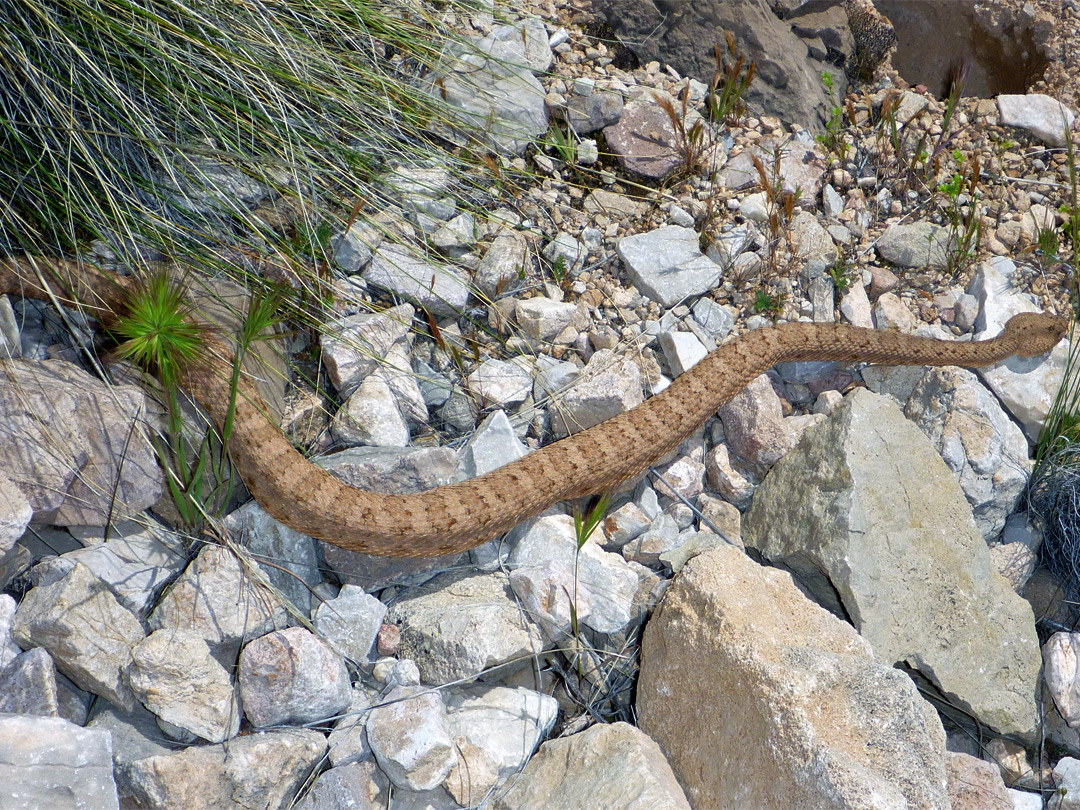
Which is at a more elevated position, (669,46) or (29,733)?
(669,46)

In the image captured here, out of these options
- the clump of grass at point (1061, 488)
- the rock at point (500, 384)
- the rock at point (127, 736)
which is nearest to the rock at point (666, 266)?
the rock at point (500, 384)

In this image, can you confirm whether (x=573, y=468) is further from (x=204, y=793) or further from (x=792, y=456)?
(x=204, y=793)

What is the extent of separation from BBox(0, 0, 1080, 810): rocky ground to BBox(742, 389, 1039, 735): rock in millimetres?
17

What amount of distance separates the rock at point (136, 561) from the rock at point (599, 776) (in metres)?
1.67

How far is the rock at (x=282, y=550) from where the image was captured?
3682 mm

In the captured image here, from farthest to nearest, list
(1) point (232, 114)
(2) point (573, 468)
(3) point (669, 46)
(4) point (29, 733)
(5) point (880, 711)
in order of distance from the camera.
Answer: (3) point (669, 46) → (2) point (573, 468) → (1) point (232, 114) → (5) point (880, 711) → (4) point (29, 733)

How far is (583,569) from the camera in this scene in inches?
154

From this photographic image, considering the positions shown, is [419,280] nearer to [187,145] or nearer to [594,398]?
[594,398]

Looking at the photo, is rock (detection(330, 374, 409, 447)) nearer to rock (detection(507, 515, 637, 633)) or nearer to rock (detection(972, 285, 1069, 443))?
rock (detection(507, 515, 637, 633))

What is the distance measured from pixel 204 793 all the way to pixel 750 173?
4.67 meters

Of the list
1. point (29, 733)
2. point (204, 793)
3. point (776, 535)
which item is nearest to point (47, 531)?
point (29, 733)

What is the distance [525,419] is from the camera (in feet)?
14.4

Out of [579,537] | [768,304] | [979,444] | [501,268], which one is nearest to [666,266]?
[768,304]

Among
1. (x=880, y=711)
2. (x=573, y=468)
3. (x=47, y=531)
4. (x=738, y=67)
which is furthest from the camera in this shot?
(x=738, y=67)
